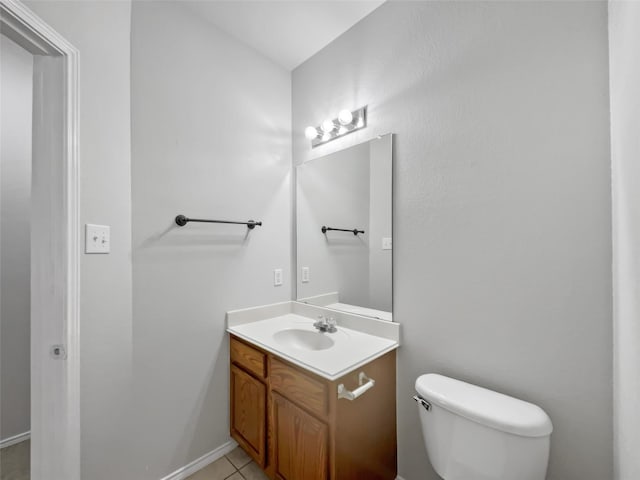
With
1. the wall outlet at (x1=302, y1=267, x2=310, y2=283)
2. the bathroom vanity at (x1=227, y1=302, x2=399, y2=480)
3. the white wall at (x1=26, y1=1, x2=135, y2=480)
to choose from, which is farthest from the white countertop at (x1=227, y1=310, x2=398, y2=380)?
the white wall at (x1=26, y1=1, x2=135, y2=480)

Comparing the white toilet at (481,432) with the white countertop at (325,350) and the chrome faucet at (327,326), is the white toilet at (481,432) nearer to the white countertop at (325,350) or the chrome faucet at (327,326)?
the white countertop at (325,350)

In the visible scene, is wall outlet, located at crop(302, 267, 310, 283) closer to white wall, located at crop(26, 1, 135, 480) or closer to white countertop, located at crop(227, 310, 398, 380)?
white countertop, located at crop(227, 310, 398, 380)

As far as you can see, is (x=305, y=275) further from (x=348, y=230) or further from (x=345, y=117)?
(x=345, y=117)

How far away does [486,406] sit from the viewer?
988 millimetres

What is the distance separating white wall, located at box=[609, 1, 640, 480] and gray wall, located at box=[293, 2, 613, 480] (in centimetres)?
7

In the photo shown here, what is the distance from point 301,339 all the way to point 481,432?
100cm

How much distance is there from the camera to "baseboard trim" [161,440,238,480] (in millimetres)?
1485

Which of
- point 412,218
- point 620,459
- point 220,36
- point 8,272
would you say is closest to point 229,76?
point 220,36

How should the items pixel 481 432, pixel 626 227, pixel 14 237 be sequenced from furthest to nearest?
1. pixel 14 237
2. pixel 481 432
3. pixel 626 227

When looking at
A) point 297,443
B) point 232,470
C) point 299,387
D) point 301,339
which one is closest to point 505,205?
point 299,387

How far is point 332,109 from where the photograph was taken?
5.94 ft

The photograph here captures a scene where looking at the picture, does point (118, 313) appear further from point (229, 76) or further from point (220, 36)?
point (220, 36)

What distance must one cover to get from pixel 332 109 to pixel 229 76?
70cm

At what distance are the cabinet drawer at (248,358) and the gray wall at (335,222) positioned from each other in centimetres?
57
